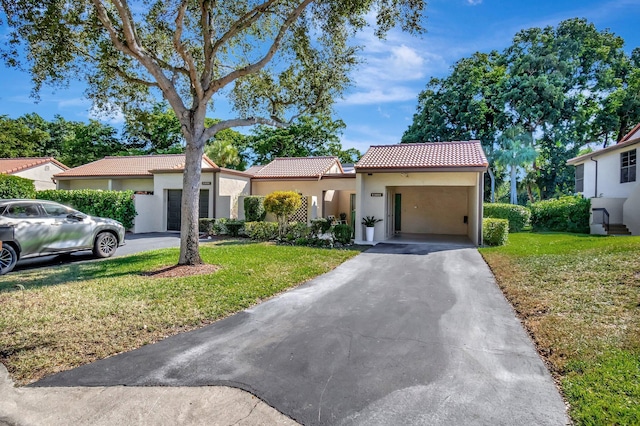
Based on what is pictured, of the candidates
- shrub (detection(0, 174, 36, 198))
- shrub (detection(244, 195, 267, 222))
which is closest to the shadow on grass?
shrub (detection(244, 195, 267, 222))

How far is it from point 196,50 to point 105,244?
6.91 meters

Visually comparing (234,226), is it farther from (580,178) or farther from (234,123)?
(580,178)

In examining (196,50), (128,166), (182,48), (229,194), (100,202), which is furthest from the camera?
(128,166)

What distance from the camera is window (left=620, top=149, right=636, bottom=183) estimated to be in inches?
622

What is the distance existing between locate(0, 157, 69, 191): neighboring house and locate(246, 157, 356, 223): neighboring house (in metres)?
15.3

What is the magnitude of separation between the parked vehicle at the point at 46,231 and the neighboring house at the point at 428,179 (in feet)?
31.1

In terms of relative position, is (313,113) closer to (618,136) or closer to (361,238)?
(361,238)

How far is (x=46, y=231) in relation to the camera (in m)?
8.74

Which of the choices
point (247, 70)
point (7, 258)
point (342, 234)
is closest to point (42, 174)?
point (7, 258)

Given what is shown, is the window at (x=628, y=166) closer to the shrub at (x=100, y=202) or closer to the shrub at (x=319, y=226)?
the shrub at (x=319, y=226)

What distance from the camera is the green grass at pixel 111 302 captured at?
3.94 m

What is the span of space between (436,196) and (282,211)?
9.87 m

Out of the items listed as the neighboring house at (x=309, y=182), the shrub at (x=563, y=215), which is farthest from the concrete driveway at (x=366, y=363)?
the shrub at (x=563, y=215)

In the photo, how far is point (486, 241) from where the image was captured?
13164mm
